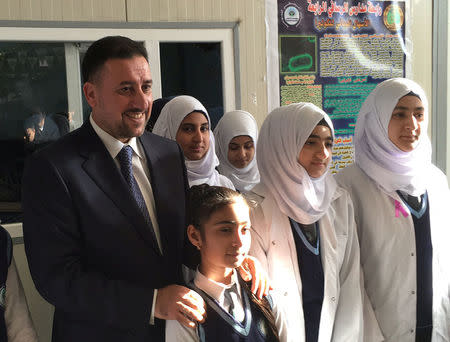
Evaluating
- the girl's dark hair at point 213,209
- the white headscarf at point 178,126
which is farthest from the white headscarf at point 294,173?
the white headscarf at point 178,126

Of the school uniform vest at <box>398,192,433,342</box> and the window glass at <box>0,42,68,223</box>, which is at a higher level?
the window glass at <box>0,42,68,223</box>

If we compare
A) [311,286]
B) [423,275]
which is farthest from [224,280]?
[423,275]

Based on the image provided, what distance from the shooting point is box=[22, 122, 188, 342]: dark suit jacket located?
143 centimetres

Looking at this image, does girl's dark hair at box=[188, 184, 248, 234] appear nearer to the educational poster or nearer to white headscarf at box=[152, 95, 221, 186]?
white headscarf at box=[152, 95, 221, 186]

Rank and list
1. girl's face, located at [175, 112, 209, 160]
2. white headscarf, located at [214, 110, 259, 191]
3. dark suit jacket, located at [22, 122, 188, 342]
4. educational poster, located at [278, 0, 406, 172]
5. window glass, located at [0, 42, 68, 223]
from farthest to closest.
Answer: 1. educational poster, located at [278, 0, 406, 172]
2. white headscarf, located at [214, 110, 259, 191]
3. window glass, located at [0, 42, 68, 223]
4. girl's face, located at [175, 112, 209, 160]
5. dark suit jacket, located at [22, 122, 188, 342]

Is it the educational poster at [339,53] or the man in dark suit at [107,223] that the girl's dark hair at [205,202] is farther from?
the educational poster at [339,53]

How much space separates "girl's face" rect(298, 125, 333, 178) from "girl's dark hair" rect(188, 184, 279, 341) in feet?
1.27

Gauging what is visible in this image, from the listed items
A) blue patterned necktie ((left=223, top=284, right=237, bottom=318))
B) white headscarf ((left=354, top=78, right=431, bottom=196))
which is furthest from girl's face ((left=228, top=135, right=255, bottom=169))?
blue patterned necktie ((left=223, top=284, right=237, bottom=318))

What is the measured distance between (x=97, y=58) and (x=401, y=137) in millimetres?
1269

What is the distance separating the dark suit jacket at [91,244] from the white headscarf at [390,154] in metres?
0.97

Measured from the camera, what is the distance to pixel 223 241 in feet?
5.42

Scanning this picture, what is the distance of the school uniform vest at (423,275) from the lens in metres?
2.12

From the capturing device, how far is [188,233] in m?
1.71

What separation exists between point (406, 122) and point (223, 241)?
99 cm
